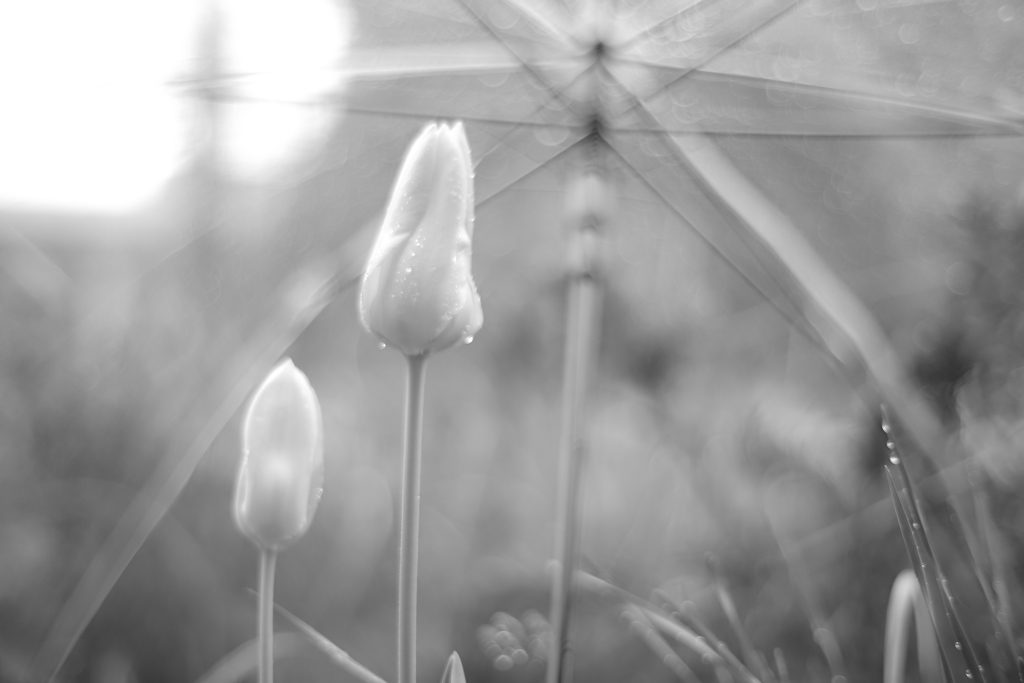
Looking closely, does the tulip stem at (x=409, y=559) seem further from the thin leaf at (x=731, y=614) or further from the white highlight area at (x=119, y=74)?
the white highlight area at (x=119, y=74)

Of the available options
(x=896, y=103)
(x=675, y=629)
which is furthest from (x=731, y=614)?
(x=896, y=103)

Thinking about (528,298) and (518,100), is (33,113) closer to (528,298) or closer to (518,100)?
(518,100)

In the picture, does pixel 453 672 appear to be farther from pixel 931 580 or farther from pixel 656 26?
pixel 656 26

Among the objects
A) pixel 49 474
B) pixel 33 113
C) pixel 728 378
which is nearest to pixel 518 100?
pixel 33 113

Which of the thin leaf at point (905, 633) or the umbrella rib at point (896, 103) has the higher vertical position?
the umbrella rib at point (896, 103)

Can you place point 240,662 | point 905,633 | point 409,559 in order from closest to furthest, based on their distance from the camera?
point 409,559 → point 905,633 → point 240,662

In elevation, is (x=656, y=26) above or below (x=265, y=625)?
above

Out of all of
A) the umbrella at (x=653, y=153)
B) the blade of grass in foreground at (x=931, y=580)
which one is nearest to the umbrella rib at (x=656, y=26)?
the umbrella at (x=653, y=153)
